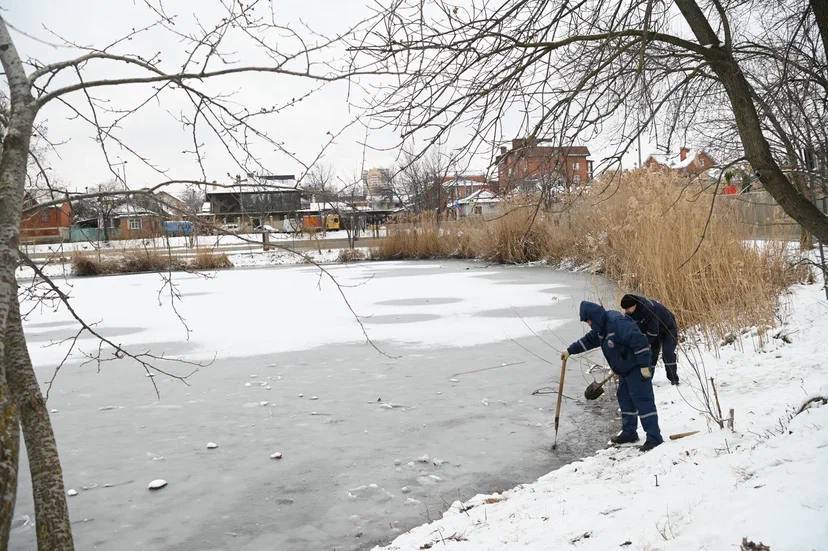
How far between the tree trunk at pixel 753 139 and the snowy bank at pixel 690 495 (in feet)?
3.08

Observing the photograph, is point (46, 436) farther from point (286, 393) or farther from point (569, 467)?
point (286, 393)

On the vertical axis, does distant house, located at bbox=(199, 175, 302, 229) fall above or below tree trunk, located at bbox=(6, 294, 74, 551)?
above

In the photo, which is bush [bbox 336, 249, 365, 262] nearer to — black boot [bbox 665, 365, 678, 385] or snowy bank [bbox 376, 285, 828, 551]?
black boot [bbox 665, 365, 678, 385]

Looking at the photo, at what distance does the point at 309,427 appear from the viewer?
225 inches

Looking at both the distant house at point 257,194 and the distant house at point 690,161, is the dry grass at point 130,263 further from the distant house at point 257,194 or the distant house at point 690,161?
the distant house at point 257,194

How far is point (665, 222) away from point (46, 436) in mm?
7722

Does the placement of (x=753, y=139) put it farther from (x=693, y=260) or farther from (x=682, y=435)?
(x=693, y=260)

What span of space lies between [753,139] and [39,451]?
331 centimetres

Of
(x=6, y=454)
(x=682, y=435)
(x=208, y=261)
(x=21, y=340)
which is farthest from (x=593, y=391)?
(x=208, y=261)

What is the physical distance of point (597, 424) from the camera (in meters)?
5.67

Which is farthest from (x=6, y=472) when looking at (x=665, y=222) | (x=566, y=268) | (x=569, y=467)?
(x=566, y=268)

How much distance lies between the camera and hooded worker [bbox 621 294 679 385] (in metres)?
5.74

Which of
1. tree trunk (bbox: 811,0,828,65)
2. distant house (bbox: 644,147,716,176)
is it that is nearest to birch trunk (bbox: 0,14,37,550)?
tree trunk (bbox: 811,0,828,65)

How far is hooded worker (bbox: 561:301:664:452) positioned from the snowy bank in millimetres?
247
